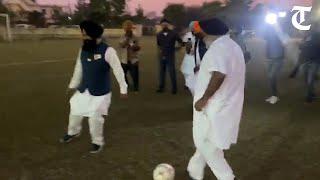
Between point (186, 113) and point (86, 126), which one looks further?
point (186, 113)

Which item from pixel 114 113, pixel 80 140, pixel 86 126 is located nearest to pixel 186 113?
pixel 114 113

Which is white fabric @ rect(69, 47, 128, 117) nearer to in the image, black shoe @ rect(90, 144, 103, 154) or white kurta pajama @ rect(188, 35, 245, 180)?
black shoe @ rect(90, 144, 103, 154)

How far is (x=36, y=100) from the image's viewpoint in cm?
1129

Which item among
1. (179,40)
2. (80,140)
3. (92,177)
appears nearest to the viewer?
(92,177)

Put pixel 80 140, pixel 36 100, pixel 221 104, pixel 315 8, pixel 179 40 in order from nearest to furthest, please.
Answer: pixel 221 104 < pixel 80 140 < pixel 36 100 < pixel 179 40 < pixel 315 8

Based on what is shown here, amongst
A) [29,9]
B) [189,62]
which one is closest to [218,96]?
[189,62]

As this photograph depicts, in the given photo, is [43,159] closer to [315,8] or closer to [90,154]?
[90,154]

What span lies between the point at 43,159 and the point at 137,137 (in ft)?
5.47

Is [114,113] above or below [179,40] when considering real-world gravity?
below

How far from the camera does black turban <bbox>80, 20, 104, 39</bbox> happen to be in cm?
686

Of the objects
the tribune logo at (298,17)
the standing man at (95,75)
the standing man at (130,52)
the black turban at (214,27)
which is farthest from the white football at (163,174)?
the tribune logo at (298,17)

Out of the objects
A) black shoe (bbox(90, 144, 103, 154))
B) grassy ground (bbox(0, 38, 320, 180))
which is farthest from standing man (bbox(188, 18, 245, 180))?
black shoe (bbox(90, 144, 103, 154))

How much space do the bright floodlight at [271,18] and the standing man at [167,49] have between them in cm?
202

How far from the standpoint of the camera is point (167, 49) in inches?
492
